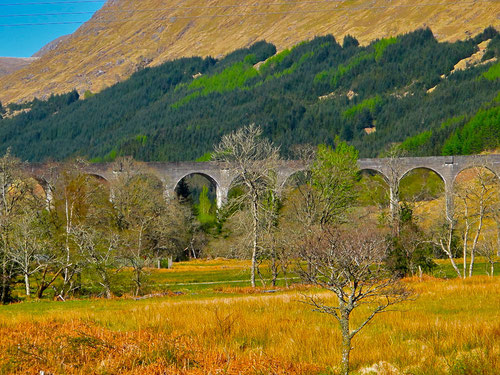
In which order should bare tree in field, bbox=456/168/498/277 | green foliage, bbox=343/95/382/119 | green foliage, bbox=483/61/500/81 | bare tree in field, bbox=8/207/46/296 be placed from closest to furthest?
bare tree in field, bbox=456/168/498/277
bare tree in field, bbox=8/207/46/296
green foliage, bbox=483/61/500/81
green foliage, bbox=343/95/382/119

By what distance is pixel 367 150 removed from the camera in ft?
503

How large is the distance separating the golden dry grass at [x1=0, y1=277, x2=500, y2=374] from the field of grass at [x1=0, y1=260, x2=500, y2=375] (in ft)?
0.06

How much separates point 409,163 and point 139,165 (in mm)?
40455

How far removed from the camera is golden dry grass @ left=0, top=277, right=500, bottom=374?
7.71 m

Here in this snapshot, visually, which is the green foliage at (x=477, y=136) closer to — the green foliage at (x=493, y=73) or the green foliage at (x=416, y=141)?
the green foliage at (x=416, y=141)

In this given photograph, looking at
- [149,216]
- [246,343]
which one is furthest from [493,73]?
[246,343]

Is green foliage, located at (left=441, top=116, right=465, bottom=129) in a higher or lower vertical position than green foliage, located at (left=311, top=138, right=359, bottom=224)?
higher

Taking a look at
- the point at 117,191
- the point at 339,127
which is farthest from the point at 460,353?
the point at 339,127

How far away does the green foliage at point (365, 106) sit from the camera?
188 metres

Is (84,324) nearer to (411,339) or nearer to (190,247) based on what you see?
(411,339)

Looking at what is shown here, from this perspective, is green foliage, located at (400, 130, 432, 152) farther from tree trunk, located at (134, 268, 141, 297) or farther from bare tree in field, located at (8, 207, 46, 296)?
tree trunk, located at (134, 268, 141, 297)

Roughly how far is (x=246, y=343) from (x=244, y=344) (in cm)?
9

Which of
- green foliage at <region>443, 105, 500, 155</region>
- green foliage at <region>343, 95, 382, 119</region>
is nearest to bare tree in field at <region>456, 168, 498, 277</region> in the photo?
green foliage at <region>443, 105, 500, 155</region>

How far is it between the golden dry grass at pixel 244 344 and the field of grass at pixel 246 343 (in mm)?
17
